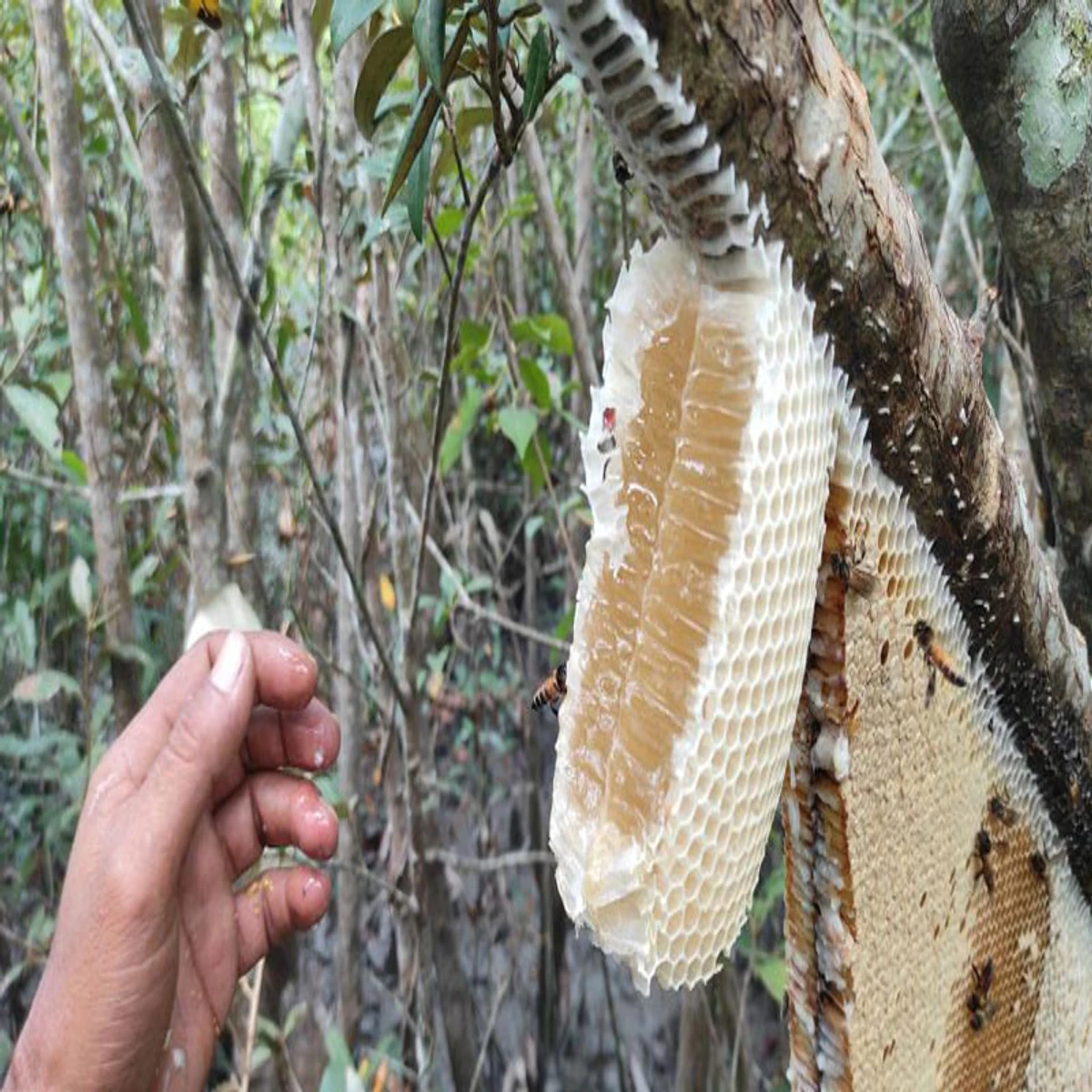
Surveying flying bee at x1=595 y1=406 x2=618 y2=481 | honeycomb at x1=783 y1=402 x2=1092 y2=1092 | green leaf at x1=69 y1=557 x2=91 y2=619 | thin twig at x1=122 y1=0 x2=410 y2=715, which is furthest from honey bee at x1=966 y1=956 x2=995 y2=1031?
green leaf at x1=69 y1=557 x2=91 y2=619

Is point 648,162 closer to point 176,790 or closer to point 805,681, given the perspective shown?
point 805,681

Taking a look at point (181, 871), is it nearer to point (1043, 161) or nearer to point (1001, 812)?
point (1001, 812)

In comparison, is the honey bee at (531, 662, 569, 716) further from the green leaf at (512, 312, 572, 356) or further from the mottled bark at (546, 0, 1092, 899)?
the green leaf at (512, 312, 572, 356)

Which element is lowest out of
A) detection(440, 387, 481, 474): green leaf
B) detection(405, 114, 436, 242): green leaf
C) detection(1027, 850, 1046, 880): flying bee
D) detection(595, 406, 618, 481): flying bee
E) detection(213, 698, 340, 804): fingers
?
detection(1027, 850, 1046, 880): flying bee

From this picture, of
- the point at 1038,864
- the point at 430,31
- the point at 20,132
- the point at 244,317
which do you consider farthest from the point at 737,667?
the point at 20,132

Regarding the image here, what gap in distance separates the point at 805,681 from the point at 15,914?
Result: 1.46m

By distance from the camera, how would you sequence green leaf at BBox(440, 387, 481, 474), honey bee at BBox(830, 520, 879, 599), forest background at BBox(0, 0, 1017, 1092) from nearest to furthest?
honey bee at BBox(830, 520, 879, 599) → forest background at BBox(0, 0, 1017, 1092) → green leaf at BBox(440, 387, 481, 474)

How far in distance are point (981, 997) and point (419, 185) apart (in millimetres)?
549

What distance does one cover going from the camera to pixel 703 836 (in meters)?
0.35

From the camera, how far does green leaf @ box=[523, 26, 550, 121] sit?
520mm

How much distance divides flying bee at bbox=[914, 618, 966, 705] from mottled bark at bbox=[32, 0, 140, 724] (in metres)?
0.84

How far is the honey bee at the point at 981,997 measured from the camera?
0.58 metres

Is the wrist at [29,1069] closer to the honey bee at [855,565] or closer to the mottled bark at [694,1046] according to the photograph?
the honey bee at [855,565]

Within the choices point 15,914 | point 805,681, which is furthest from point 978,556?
point 15,914
